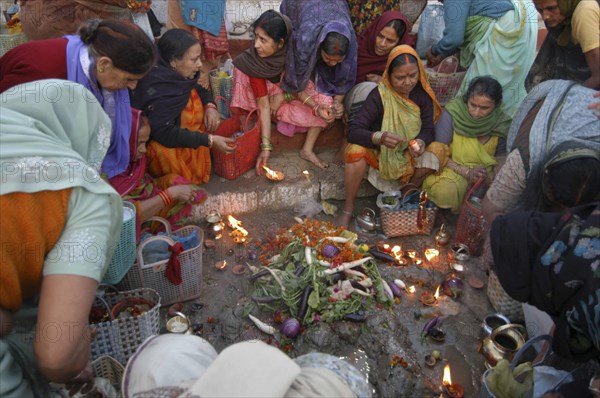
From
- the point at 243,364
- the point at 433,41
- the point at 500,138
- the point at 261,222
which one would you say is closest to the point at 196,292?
the point at 261,222

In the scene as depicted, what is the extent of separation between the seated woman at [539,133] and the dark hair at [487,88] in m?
0.91

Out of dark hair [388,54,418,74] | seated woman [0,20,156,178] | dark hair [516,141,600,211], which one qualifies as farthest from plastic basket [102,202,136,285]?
dark hair [388,54,418,74]

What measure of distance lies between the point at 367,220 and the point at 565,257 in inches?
94.6

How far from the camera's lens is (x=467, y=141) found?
180 inches

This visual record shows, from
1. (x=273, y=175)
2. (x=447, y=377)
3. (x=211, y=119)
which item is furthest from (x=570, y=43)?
(x=211, y=119)

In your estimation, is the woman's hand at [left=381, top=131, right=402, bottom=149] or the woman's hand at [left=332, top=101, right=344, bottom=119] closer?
the woman's hand at [left=381, top=131, right=402, bottom=149]

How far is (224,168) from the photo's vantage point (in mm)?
4512

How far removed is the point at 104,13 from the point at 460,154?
3.72 metres

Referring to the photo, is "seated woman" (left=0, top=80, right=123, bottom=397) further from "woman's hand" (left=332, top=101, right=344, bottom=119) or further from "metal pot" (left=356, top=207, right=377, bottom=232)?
"woman's hand" (left=332, top=101, right=344, bottom=119)

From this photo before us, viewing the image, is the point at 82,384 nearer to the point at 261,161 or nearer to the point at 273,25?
the point at 261,161

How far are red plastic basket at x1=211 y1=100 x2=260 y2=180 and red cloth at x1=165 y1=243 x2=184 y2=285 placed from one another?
4.57 ft

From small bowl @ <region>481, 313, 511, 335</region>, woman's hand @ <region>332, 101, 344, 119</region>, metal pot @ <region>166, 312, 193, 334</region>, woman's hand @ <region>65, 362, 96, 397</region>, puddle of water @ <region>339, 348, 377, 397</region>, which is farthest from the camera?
woman's hand @ <region>332, 101, 344, 119</region>

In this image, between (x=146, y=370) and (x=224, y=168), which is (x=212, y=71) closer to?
(x=224, y=168)

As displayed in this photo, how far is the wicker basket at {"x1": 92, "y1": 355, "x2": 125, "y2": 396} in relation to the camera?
258cm
